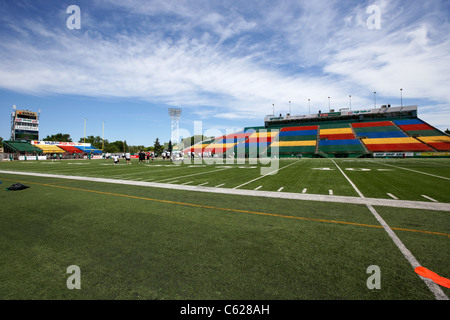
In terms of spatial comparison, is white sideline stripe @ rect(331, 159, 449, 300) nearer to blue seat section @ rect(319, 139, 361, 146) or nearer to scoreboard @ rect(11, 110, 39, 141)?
blue seat section @ rect(319, 139, 361, 146)

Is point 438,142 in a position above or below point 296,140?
below

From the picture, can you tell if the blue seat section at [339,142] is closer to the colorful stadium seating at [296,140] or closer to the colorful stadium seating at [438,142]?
the colorful stadium seating at [296,140]

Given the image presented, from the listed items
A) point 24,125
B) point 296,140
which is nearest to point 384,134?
point 296,140

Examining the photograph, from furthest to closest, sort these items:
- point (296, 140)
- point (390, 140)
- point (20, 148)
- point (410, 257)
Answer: point (296, 140) → point (20, 148) → point (390, 140) → point (410, 257)

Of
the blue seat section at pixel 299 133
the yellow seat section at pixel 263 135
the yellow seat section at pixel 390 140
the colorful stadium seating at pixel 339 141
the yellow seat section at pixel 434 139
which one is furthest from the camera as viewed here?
the yellow seat section at pixel 263 135

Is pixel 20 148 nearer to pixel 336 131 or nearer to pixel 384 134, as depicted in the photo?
pixel 336 131

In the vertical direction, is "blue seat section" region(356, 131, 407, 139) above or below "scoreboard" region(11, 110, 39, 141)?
below

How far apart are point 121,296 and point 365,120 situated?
283 ft

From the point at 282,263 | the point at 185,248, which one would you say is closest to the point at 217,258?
the point at 185,248

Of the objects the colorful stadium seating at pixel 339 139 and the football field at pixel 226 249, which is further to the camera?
the colorful stadium seating at pixel 339 139

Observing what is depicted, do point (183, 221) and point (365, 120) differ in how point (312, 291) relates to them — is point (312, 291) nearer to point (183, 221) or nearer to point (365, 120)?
point (183, 221)
